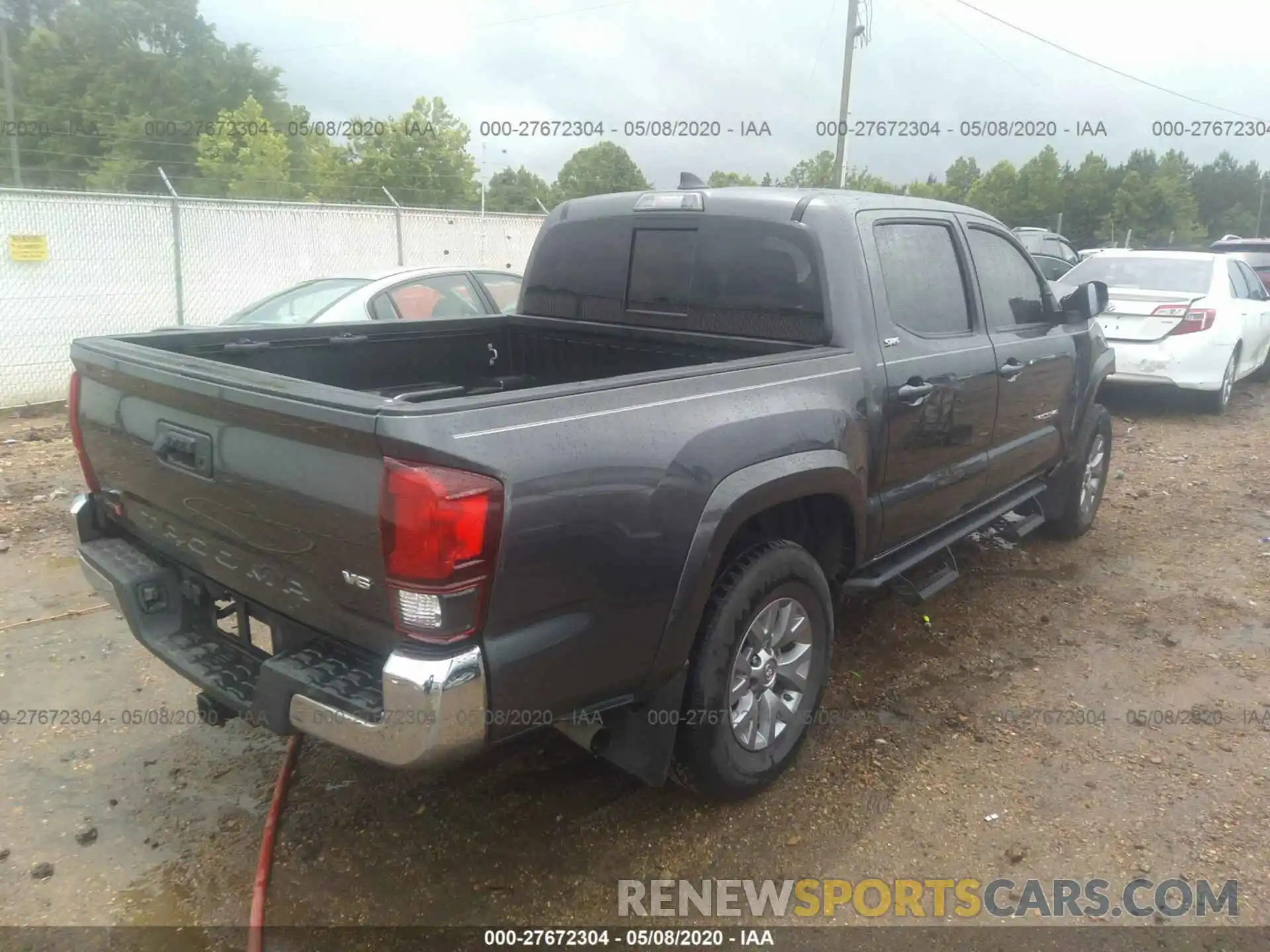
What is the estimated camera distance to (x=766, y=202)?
11.7ft

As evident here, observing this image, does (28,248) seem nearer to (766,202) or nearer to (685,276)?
(685,276)

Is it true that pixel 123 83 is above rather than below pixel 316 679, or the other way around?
above

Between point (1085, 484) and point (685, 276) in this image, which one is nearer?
point (685, 276)

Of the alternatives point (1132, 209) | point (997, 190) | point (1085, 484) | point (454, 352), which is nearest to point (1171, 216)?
point (1132, 209)

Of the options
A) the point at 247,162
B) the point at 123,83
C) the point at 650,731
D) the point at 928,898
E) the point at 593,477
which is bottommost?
the point at 928,898

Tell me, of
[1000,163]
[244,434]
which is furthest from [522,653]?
[1000,163]

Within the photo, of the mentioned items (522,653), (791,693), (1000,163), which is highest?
(1000,163)

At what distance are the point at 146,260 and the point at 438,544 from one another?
33.3ft

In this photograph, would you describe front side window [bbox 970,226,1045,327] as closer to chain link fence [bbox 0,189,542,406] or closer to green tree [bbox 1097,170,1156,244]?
chain link fence [bbox 0,189,542,406]

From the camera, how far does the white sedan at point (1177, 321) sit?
29.5ft

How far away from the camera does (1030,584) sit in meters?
5.20

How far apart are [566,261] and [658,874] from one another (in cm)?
266

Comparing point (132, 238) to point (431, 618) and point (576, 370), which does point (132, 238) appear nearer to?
point (576, 370)

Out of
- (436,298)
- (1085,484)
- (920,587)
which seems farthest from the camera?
(436,298)
